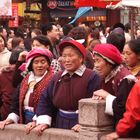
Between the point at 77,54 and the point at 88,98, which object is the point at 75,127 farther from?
the point at 77,54

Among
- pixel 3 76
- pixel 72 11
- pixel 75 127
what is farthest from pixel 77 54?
pixel 72 11

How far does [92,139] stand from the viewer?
19.8 feet

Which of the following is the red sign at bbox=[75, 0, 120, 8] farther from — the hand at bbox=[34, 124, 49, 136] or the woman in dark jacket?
the woman in dark jacket

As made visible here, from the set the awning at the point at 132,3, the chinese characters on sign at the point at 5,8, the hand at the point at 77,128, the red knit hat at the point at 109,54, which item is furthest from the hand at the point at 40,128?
the chinese characters on sign at the point at 5,8

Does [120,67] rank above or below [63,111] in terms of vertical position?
above

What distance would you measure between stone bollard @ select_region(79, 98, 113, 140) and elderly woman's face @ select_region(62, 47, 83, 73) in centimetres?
72

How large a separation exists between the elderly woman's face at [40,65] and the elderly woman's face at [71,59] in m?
0.78

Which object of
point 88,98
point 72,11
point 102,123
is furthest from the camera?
point 72,11

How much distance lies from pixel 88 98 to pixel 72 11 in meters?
35.0

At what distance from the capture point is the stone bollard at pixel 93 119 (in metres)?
5.97

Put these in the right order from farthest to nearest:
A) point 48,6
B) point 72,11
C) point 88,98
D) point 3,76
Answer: point 72,11 < point 48,6 < point 3,76 < point 88,98

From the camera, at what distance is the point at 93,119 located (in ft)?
19.6

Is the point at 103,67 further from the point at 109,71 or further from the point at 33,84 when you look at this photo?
the point at 33,84

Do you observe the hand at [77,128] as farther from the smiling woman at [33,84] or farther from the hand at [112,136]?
the smiling woman at [33,84]
